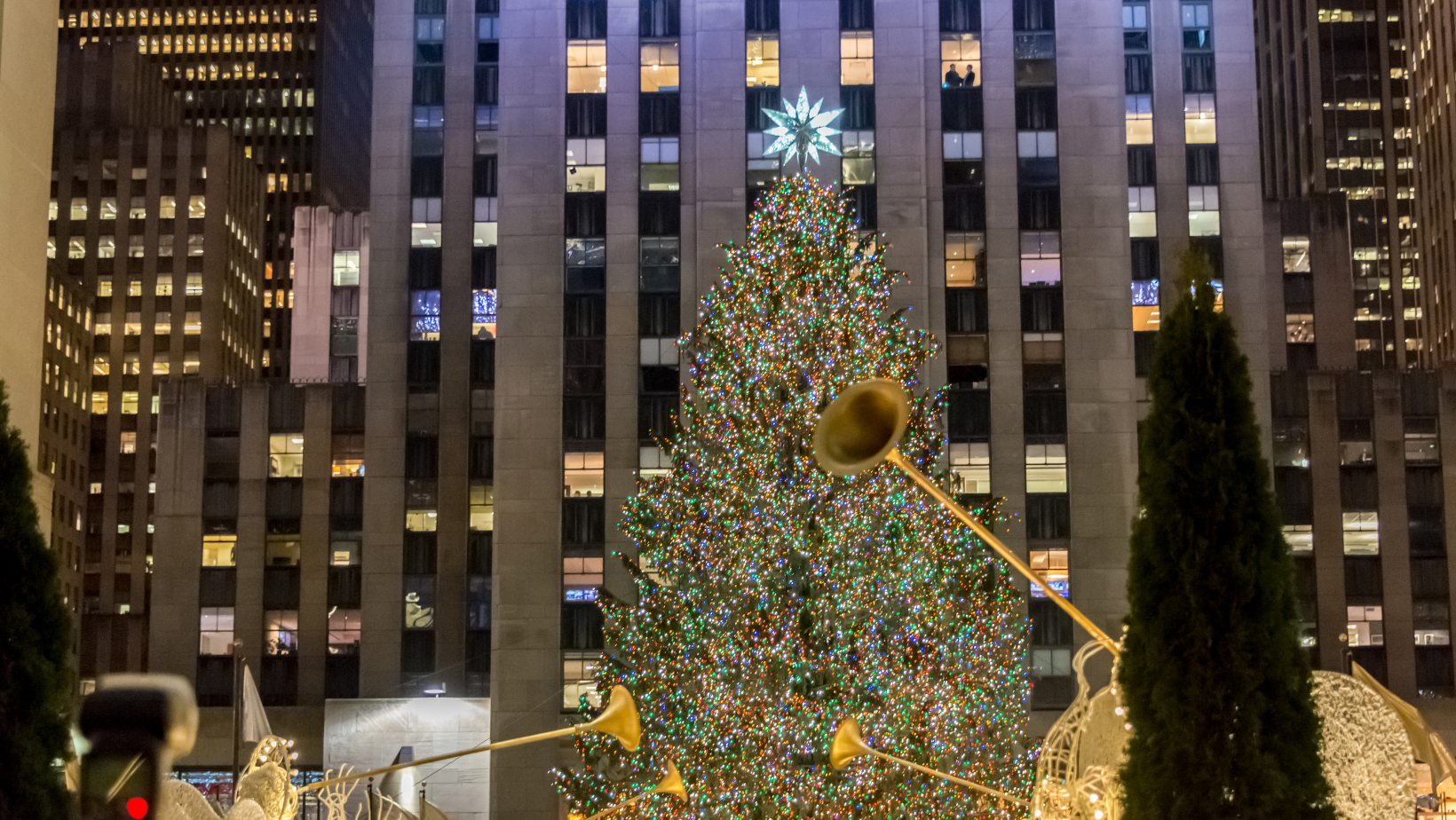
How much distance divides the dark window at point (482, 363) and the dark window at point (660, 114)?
9278mm

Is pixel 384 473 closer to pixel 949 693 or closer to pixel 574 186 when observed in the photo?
pixel 574 186

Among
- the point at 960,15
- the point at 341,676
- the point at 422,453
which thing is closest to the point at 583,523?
the point at 422,453

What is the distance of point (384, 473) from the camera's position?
52.5 m

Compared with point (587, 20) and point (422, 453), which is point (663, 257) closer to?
point (587, 20)

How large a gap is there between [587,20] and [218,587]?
24.2 meters

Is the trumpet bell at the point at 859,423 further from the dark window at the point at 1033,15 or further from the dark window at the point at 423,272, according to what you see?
the dark window at the point at 423,272

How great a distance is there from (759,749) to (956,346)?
92.6ft

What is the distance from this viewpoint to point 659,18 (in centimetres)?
5150

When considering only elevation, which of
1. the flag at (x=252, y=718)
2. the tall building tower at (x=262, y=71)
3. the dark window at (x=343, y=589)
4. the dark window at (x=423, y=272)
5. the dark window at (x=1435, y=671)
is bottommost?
the dark window at (x=1435, y=671)

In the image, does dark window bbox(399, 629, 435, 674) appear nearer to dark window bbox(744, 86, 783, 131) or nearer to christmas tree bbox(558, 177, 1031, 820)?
dark window bbox(744, 86, 783, 131)

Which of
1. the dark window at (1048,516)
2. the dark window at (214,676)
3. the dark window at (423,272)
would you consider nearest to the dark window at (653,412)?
the dark window at (423,272)

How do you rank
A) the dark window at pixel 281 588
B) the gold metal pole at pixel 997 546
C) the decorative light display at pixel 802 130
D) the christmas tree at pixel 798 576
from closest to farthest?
1. the gold metal pole at pixel 997 546
2. the christmas tree at pixel 798 576
3. the decorative light display at pixel 802 130
4. the dark window at pixel 281 588

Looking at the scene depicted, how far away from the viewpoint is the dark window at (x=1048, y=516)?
4775 cm

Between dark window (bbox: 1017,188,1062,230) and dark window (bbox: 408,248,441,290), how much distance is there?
2011cm
